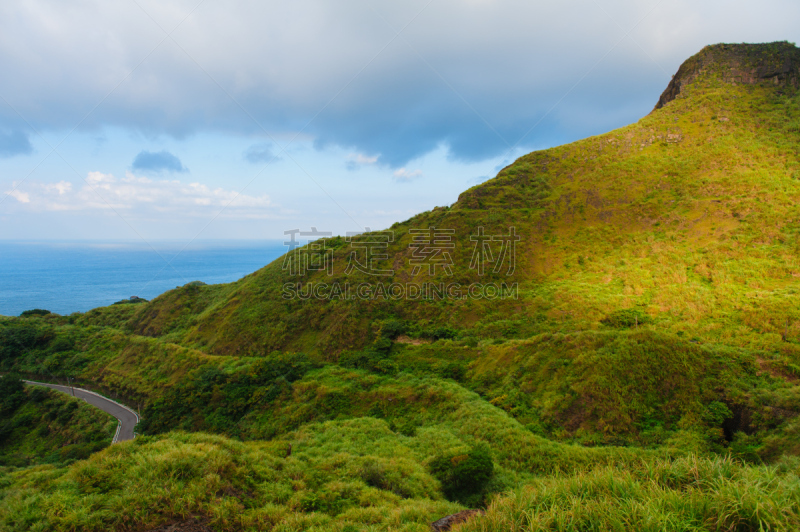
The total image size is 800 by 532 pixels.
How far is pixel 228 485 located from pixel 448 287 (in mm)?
21413

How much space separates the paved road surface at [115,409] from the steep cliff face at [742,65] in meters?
63.3

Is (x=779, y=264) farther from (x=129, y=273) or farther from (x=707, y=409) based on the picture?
(x=129, y=273)

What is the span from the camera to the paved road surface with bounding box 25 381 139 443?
943 inches

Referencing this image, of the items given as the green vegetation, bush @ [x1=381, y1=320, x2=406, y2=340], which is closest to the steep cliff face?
bush @ [x1=381, y1=320, x2=406, y2=340]

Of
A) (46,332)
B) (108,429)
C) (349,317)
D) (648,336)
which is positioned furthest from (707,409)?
(46,332)

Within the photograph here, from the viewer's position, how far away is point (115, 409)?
27.4m

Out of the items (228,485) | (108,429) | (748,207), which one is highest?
(748,207)

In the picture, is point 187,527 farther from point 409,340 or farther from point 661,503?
point 409,340

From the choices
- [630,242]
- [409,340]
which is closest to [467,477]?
[409,340]

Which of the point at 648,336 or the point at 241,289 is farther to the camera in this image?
the point at 241,289

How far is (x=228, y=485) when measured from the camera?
7.25 metres

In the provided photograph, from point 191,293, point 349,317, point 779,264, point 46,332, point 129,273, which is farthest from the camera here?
point 129,273

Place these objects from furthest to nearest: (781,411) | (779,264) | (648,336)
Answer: (779,264), (648,336), (781,411)

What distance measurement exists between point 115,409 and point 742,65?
232ft
